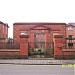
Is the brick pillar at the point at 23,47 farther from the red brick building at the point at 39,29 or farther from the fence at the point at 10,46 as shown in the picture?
the red brick building at the point at 39,29

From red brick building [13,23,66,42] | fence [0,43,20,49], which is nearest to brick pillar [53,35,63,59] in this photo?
fence [0,43,20,49]

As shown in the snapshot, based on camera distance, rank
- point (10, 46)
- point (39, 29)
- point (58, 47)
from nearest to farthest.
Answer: point (58, 47), point (10, 46), point (39, 29)

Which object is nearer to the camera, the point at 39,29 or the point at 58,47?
the point at 58,47

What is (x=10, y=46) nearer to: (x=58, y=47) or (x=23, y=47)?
(x=23, y=47)

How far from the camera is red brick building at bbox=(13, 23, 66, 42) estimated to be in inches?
1802

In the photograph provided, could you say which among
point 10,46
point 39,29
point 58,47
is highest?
point 39,29

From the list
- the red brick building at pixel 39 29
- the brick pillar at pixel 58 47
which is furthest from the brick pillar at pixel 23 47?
the red brick building at pixel 39 29

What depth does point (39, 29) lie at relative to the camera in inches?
1821

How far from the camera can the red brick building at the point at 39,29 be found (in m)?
45.8

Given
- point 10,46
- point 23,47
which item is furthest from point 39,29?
point 23,47

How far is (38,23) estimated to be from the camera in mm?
46750

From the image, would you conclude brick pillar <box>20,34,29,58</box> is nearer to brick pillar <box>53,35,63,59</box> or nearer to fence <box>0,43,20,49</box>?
fence <box>0,43,20,49</box>
